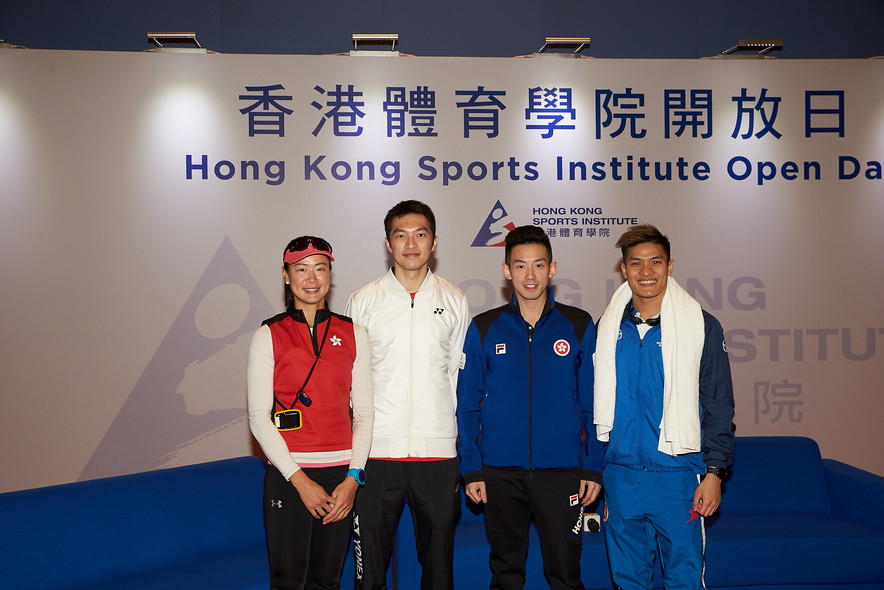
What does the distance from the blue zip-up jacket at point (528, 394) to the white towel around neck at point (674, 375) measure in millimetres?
78

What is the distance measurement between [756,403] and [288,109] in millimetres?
4030

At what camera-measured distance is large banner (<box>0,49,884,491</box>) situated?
14.2ft

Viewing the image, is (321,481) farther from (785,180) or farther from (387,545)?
(785,180)

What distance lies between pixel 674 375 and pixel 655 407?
145 millimetres

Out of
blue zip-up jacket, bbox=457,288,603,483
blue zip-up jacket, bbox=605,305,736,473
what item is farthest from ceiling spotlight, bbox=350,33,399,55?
blue zip-up jacket, bbox=605,305,736,473

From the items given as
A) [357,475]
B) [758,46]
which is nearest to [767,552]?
[357,475]

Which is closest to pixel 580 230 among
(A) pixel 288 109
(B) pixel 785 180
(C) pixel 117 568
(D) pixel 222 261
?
(B) pixel 785 180

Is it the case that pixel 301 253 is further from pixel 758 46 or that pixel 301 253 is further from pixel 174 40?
pixel 758 46

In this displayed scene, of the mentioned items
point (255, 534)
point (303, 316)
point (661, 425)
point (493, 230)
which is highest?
point (493, 230)

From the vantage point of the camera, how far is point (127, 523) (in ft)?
9.11

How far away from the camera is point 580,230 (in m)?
4.58

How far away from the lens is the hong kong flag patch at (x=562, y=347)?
2.43 metres

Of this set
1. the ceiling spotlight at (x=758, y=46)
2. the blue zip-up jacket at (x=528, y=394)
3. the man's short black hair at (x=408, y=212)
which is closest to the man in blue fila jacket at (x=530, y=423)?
the blue zip-up jacket at (x=528, y=394)

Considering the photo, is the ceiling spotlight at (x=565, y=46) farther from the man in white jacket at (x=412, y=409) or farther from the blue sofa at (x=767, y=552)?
the blue sofa at (x=767, y=552)
